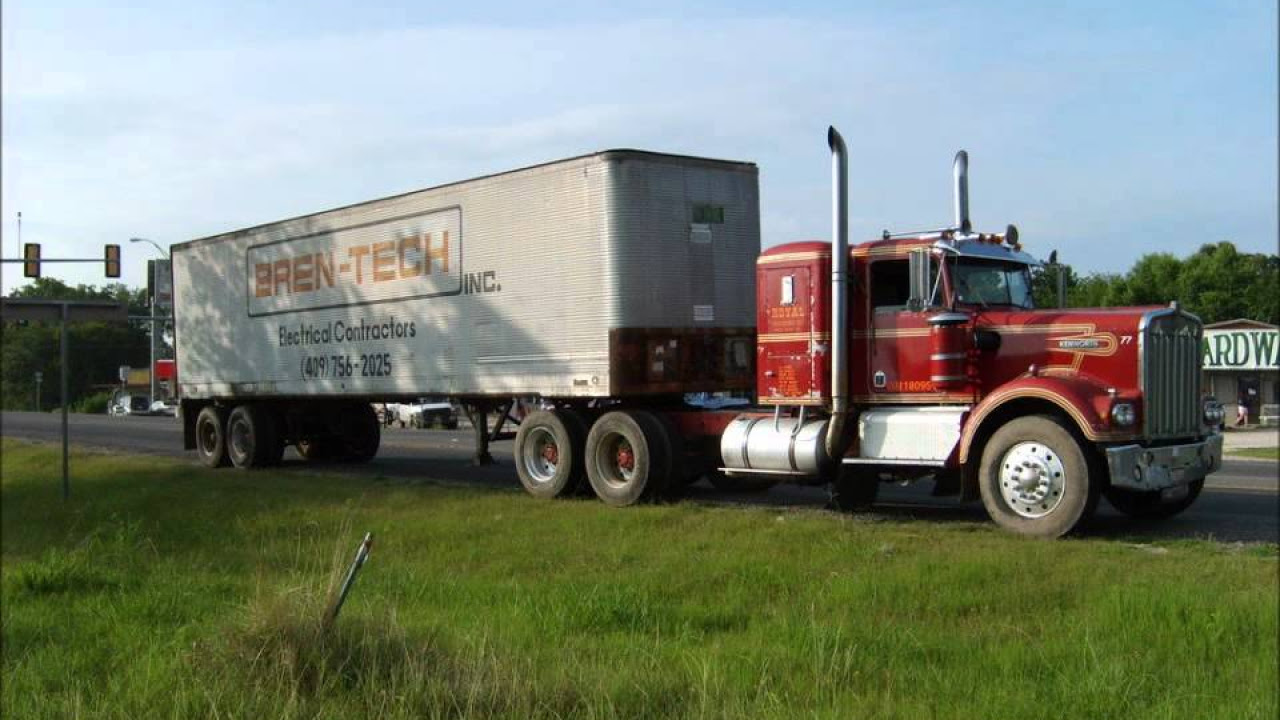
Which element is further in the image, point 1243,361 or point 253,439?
point 1243,361

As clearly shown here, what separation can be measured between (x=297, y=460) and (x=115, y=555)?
1221cm

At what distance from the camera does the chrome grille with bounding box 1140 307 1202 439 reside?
11.2 metres

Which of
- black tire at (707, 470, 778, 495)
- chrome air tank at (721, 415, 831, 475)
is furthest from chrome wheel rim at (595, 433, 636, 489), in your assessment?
chrome air tank at (721, 415, 831, 475)

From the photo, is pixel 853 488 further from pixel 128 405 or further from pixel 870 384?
pixel 128 405

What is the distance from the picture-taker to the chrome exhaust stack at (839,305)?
490 inches

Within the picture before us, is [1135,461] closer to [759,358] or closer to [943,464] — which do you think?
[943,464]

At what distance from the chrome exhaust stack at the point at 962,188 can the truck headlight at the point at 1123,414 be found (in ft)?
9.58

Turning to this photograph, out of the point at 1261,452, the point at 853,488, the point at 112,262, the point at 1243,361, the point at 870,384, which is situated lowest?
the point at 1261,452

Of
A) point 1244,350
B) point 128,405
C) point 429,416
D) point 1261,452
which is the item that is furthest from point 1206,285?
point 128,405

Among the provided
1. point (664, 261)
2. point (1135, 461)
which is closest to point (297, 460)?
point (664, 261)

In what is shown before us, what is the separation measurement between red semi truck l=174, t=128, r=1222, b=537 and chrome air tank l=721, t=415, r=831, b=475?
2 centimetres

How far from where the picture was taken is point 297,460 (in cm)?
2405

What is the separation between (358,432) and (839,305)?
1279 cm

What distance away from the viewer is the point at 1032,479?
11.2m
